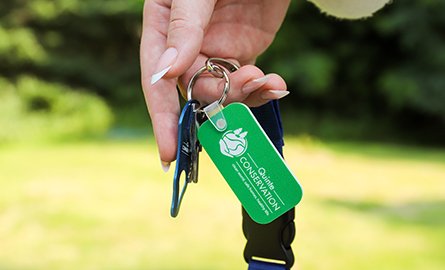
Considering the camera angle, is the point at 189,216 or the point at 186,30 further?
the point at 189,216

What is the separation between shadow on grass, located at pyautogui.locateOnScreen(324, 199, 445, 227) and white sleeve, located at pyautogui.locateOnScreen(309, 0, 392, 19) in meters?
2.93

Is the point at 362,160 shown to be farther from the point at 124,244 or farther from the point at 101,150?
the point at 124,244

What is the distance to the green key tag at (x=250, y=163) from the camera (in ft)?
1.79

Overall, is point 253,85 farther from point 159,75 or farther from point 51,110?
point 51,110

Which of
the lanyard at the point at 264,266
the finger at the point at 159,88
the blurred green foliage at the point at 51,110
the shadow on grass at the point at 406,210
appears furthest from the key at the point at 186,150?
the blurred green foliage at the point at 51,110

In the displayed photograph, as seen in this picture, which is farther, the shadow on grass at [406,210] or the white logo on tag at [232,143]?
the shadow on grass at [406,210]

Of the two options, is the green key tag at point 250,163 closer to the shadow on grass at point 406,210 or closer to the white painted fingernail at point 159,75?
the white painted fingernail at point 159,75

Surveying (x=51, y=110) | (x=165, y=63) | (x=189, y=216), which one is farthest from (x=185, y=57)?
(x=51, y=110)

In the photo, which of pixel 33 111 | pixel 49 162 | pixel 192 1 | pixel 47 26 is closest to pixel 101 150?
pixel 49 162

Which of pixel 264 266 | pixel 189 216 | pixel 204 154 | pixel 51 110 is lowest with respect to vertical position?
pixel 51 110

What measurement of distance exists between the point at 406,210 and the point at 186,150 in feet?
11.2

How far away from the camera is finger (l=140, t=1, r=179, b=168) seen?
56 cm

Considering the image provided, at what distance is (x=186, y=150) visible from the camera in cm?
56

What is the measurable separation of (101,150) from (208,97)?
5.23 metres
